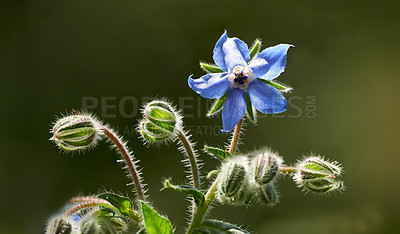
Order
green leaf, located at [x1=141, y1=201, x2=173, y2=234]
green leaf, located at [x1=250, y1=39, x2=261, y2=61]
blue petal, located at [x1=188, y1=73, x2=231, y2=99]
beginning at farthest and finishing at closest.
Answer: green leaf, located at [x1=250, y1=39, x2=261, y2=61]
blue petal, located at [x1=188, y1=73, x2=231, y2=99]
green leaf, located at [x1=141, y1=201, x2=173, y2=234]

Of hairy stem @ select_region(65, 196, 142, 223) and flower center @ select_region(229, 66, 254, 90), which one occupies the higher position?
flower center @ select_region(229, 66, 254, 90)

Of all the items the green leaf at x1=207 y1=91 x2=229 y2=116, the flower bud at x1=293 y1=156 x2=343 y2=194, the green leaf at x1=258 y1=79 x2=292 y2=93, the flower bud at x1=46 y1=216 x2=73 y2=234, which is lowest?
the flower bud at x1=46 y1=216 x2=73 y2=234

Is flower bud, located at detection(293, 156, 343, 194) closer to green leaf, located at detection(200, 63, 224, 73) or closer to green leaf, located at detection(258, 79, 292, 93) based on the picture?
green leaf, located at detection(258, 79, 292, 93)

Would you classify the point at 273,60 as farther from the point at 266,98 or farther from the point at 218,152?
the point at 218,152

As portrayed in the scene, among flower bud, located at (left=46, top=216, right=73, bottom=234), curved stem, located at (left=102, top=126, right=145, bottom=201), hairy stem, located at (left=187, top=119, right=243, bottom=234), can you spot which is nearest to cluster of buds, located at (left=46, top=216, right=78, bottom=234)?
flower bud, located at (left=46, top=216, right=73, bottom=234)

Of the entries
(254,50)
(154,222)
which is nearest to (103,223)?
(154,222)

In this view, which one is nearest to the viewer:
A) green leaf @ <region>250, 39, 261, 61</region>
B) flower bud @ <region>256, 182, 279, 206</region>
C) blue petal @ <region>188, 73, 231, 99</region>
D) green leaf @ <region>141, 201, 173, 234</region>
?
green leaf @ <region>141, 201, 173, 234</region>
